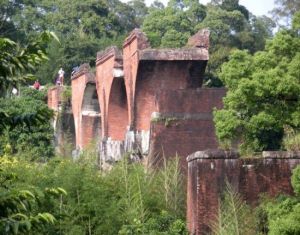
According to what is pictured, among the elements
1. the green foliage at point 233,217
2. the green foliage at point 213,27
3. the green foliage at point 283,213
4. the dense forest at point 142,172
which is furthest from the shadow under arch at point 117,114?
the green foliage at point 213,27

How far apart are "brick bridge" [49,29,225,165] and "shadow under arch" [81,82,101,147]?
2.22 metres

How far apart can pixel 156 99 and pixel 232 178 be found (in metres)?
5.19

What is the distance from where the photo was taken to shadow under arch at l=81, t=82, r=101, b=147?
1065 inches

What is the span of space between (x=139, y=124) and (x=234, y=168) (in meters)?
6.77

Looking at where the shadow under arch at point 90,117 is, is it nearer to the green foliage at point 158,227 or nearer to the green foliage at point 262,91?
the green foliage at point 158,227

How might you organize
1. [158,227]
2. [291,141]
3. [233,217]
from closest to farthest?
[233,217] < [158,227] < [291,141]

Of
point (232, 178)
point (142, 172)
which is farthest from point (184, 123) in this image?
point (232, 178)

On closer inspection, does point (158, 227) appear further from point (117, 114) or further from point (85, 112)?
point (85, 112)

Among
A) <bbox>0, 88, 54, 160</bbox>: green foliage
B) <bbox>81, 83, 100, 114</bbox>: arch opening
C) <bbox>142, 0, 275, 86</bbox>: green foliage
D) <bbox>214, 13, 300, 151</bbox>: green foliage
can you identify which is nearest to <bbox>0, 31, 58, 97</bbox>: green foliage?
<bbox>214, 13, 300, 151</bbox>: green foliage

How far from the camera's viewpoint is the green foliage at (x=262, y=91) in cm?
1316

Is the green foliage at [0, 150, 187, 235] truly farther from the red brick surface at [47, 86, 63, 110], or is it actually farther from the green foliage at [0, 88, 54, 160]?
the red brick surface at [47, 86, 63, 110]

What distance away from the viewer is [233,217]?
1426 centimetres

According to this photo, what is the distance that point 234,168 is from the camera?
1516cm

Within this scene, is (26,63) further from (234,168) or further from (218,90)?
(218,90)
